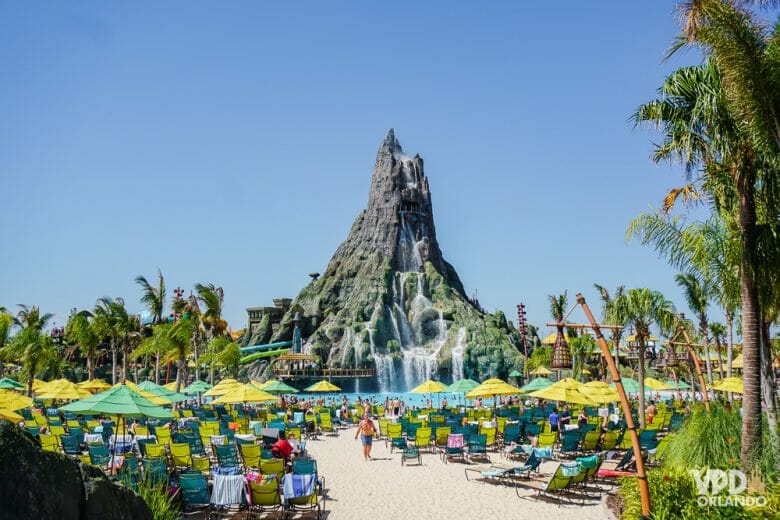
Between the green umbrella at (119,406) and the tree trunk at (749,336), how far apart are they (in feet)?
34.9

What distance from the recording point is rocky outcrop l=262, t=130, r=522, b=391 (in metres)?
63.7

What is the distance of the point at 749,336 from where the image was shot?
9680mm

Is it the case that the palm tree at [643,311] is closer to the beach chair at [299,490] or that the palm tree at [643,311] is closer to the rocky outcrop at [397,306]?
the beach chair at [299,490]

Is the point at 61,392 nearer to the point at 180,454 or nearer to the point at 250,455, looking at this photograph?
the point at 180,454

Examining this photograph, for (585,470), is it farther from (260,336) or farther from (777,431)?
(260,336)

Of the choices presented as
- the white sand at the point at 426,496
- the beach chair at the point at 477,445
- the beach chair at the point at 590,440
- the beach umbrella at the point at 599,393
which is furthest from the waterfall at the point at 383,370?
the beach chair at the point at 590,440

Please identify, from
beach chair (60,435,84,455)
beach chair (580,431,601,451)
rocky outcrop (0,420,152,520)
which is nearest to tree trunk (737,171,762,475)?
beach chair (580,431,601,451)

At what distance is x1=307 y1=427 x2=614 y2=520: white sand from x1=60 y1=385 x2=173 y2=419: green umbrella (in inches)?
163

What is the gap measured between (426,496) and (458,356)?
175ft

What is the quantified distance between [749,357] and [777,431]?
119 centimetres

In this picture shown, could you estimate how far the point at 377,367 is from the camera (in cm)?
6325

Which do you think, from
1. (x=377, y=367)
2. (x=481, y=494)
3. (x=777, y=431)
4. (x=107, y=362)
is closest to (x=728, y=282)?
(x=777, y=431)

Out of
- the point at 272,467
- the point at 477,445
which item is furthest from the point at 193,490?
the point at 477,445

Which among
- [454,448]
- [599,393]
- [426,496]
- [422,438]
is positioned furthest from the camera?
[599,393]
